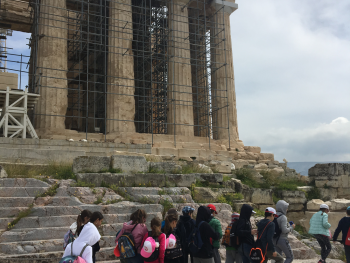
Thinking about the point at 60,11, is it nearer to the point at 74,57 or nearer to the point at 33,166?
the point at 74,57

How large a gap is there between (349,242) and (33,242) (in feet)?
17.6

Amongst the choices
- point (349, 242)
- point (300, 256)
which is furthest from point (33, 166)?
point (349, 242)

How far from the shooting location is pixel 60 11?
62.1ft

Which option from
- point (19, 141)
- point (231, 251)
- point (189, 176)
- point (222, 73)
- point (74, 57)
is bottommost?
point (231, 251)

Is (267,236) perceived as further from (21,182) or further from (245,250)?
(21,182)

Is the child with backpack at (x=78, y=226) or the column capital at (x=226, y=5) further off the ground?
the column capital at (x=226, y=5)

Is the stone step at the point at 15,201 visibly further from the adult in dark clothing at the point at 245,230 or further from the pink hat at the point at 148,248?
the adult in dark clothing at the point at 245,230

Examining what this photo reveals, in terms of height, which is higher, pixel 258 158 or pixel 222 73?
pixel 222 73

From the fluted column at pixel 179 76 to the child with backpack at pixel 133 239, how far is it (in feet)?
48.8

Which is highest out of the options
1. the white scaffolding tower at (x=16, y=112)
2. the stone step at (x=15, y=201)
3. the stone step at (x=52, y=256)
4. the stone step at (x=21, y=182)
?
the white scaffolding tower at (x=16, y=112)

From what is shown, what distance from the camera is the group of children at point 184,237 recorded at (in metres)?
4.70

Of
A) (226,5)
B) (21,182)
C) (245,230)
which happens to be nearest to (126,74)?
(226,5)

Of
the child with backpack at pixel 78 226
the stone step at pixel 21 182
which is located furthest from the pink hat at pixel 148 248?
the stone step at pixel 21 182

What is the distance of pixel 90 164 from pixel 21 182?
1.77 meters
